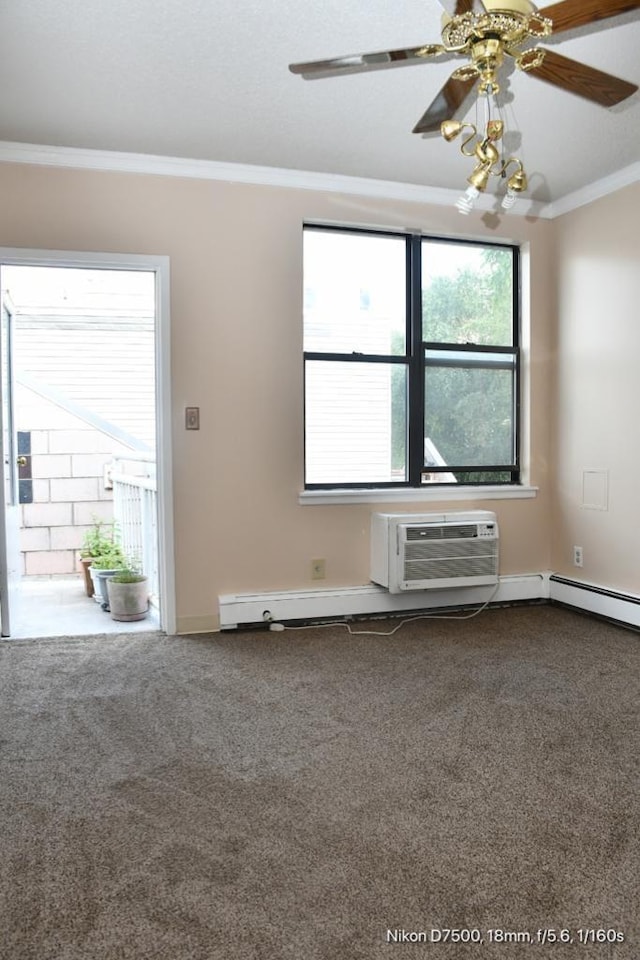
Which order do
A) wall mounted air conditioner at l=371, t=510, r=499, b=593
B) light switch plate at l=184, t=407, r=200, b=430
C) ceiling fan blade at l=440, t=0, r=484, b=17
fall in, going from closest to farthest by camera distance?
1. ceiling fan blade at l=440, t=0, r=484, b=17
2. light switch plate at l=184, t=407, r=200, b=430
3. wall mounted air conditioner at l=371, t=510, r=499, b=593

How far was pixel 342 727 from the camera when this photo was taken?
2408 millimetres

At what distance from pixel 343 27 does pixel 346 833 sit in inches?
102

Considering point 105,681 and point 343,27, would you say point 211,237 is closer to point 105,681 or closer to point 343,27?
point 343,27

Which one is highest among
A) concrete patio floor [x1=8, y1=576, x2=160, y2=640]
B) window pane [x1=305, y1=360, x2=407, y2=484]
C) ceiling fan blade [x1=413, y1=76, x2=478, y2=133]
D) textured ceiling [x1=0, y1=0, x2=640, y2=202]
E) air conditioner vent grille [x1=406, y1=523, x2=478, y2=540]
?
textured ceiling [x1=0, y1=0, x2=640, y2=202]

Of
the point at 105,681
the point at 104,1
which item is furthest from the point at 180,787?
the point at 104,1

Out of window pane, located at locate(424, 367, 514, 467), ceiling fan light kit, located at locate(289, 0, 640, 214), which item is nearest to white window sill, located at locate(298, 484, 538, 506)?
window pane, located at locate(424, 367, 514, 467)

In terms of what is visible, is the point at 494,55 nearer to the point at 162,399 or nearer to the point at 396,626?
the point at 162,399

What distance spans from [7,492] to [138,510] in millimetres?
1220

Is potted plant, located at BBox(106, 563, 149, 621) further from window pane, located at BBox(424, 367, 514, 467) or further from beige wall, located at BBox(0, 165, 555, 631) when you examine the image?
window pane, located at BBox(424, 367, 514, 467)

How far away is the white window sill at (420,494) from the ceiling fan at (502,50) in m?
2.08

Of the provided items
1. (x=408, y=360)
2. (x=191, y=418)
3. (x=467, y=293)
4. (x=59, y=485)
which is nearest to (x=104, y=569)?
(x=59, y=485)

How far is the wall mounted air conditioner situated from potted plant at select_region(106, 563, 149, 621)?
1.42 meters

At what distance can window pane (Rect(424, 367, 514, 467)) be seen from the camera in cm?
412

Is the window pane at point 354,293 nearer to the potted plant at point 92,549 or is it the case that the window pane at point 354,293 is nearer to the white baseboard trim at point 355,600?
the white baseboard trim at point 355,600
